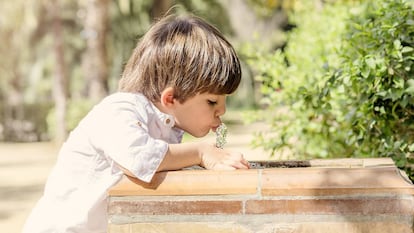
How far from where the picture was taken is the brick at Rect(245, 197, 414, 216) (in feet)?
6.81

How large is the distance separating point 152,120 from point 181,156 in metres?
0.26

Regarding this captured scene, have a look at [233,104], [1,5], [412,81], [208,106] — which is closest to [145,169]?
[208,106]

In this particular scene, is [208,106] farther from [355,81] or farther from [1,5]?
[1,5]

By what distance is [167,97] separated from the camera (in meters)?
2.53

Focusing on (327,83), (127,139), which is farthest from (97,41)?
(127,139)

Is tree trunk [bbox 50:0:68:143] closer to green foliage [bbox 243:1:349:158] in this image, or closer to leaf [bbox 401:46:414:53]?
green foliage [bbox 243:1:349:158]

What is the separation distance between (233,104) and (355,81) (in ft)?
113

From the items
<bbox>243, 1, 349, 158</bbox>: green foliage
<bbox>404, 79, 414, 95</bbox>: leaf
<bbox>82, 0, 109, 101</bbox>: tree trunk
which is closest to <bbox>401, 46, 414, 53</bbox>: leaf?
<bbox>404, 79, 414, 95</bbox>: leaf

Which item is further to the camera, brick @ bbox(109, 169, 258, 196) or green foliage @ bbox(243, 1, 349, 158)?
green foliage @ bbox(243, 1, 349, 158)

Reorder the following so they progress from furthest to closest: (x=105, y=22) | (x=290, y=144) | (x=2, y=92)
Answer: (x=2, y=92), (x=105, y=22), (x=290, y=144)

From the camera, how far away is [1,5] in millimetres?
22938

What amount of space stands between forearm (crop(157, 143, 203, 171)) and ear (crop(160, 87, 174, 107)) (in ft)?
0.66

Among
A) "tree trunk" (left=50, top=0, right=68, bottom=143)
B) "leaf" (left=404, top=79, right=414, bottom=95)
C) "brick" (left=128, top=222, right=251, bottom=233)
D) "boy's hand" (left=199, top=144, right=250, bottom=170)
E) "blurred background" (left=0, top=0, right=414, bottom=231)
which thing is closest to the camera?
"brick" (left=128, top=222, right=251, bottom=233)

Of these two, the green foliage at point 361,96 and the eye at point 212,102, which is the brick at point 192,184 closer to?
the eye at point 212,102
